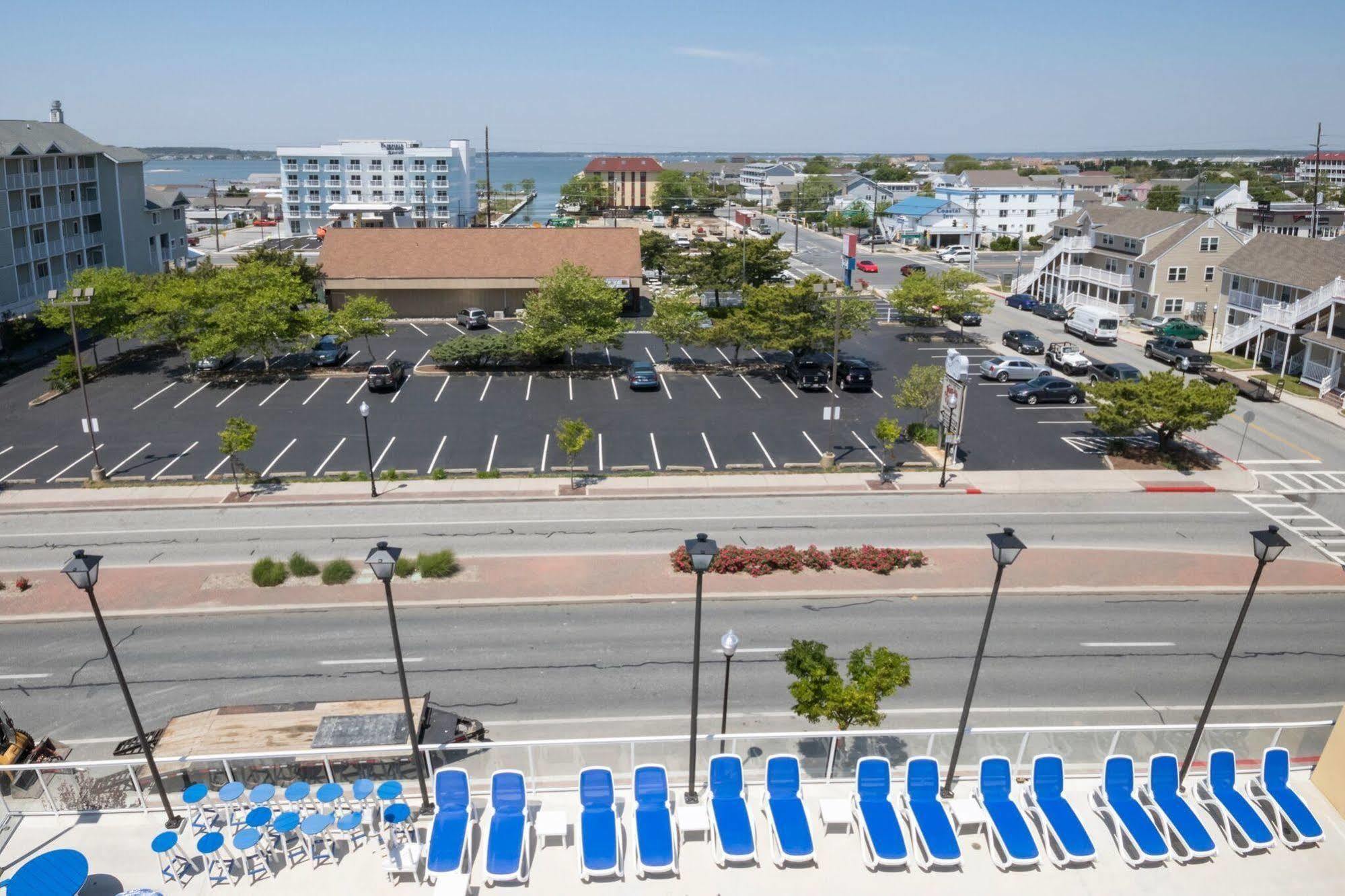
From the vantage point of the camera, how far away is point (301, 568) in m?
25.4

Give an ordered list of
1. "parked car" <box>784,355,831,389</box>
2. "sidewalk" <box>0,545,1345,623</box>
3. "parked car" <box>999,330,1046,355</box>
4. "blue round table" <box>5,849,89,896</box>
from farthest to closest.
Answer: "parked car" <box>999,330,1046,355</box> < "parked car" <box>784,355,831,389</box> < "sidewalk" <box>0,545,1345,623</box> < "blue round table" <box>5,849,89,896</box>

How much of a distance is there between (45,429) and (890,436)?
34486 millimetres

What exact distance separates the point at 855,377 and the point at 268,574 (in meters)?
28.5

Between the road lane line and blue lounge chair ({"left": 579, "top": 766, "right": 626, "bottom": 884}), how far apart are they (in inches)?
914

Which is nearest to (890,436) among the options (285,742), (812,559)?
(812,559)

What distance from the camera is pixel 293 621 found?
23.5 m

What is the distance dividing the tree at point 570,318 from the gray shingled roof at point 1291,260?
117 feet

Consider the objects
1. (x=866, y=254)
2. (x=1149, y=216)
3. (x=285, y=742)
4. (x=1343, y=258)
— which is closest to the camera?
(x=285, y=742)

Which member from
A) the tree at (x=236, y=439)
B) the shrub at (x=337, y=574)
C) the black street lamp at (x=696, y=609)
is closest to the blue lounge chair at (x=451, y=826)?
the black street lamp at (x=696, y=609)

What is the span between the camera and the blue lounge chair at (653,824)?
41.1 feet

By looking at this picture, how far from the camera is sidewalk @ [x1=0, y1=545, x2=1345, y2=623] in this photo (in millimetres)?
24234

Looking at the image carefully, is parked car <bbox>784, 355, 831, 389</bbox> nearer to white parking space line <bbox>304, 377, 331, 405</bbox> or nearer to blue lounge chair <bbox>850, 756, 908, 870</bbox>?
white parking space line <bbox>304, 377, 331, 405</bbox>

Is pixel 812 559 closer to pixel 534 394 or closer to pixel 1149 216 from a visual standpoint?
pixel 534 394

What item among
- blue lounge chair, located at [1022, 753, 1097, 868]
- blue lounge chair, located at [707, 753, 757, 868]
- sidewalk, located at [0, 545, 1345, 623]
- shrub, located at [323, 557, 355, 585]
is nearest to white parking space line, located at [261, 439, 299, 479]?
sidewalk, located at [0, 545, 1345, 623]
